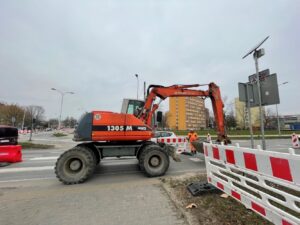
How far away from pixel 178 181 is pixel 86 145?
3517mm

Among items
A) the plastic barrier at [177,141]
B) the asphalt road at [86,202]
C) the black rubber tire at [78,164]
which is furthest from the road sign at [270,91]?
the plastic barrier at [177,141]

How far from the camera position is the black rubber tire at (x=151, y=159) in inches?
263

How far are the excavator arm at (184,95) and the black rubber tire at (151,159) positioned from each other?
152 cm

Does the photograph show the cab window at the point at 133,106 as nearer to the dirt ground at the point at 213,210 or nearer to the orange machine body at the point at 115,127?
the orange machine body at the point at 115,127

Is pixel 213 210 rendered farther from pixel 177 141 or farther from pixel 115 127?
pixel 177 141

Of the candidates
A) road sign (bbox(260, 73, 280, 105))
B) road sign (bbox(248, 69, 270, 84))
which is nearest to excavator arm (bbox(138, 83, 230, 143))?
road sign (bbox(248, 69, 270, 84))

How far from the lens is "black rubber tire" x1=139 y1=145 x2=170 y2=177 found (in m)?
6.68

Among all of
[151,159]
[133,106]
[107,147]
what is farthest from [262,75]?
[107,147]

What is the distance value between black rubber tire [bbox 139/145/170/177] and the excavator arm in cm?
152

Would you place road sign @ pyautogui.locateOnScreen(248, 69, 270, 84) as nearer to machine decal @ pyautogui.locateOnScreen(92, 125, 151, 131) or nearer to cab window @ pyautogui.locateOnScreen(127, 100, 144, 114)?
machine decal @ pyautogui.locateOnScreen(92, 125, 151, 131)

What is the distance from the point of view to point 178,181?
567cm

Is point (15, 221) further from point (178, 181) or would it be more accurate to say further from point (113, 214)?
point (178, 181)

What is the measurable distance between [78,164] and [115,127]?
5.68 ft

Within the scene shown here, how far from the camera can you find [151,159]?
6891 mm
